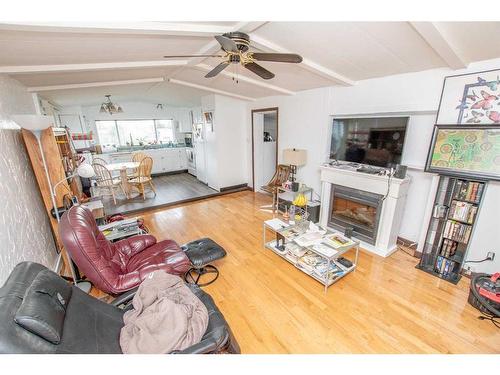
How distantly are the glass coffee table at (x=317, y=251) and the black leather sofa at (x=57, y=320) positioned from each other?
1.20 m

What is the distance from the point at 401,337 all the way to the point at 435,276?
1101mm

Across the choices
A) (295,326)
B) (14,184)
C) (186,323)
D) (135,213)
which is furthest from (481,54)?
(135,213)

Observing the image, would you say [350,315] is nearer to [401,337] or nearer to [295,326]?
[401,337]

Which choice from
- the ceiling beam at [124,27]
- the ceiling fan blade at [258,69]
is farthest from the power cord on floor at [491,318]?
the ceiling beam at [124,27]

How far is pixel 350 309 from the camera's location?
6.48 ft

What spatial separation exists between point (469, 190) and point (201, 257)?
2793 millimetres

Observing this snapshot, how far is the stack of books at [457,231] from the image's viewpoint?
220cm

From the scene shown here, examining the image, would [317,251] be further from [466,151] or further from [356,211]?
[466,151]

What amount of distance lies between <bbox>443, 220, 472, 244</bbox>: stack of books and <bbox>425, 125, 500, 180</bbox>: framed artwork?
0.53 m

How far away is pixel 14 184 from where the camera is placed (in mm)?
1909

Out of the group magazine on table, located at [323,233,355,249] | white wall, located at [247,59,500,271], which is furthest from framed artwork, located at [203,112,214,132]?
magazine on table, located at [323,233,355,249]

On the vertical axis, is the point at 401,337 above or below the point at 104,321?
below

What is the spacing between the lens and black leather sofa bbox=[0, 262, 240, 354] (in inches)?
33.8
